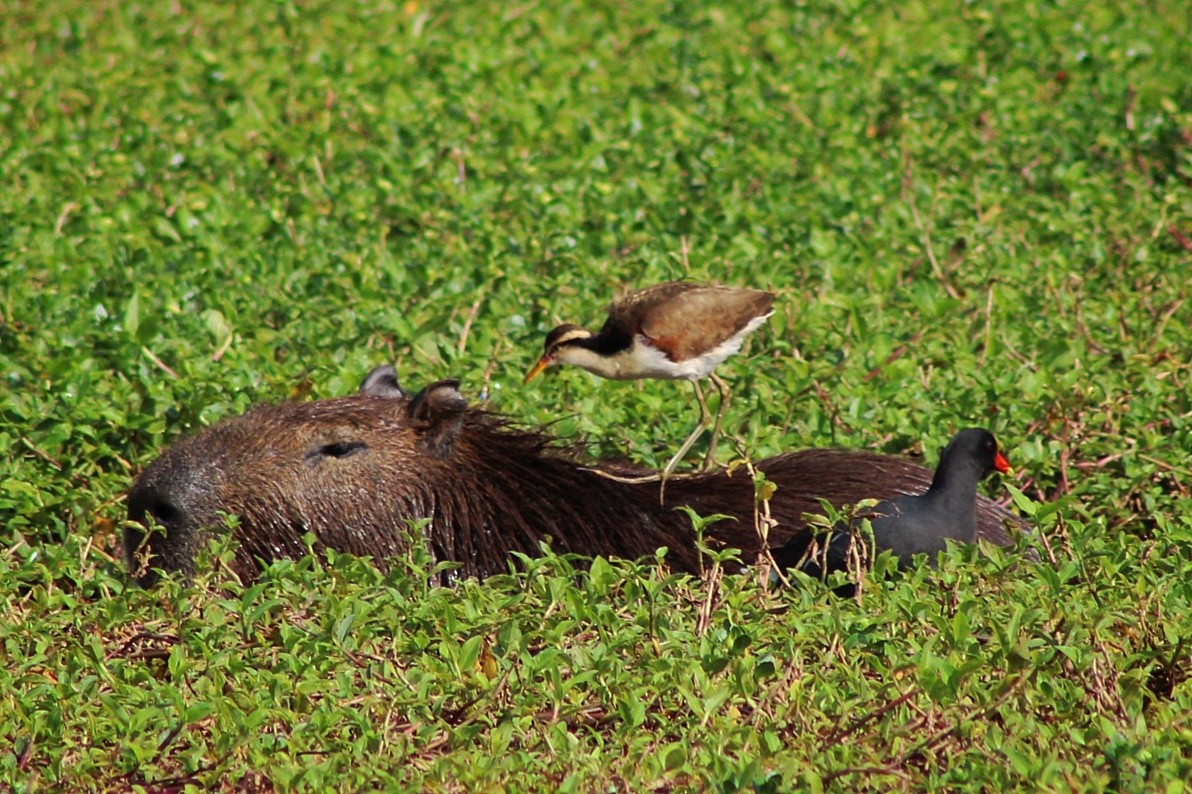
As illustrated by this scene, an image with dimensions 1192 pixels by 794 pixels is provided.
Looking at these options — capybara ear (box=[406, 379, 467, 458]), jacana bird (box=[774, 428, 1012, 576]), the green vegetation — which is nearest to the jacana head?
capybara ear (box=[406, 379, 467, 458])

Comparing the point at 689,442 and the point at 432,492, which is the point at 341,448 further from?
the point at 689,442

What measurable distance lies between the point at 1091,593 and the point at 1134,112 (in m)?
4.93

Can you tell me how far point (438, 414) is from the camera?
5.42 metres

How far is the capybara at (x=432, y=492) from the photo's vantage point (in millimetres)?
5285

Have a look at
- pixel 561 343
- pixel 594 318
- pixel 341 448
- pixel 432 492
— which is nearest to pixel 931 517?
pixel 561 343

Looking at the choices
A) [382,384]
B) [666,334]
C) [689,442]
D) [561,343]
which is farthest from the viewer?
[382,384]

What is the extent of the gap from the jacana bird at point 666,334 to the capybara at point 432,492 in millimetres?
367

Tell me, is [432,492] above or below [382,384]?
below

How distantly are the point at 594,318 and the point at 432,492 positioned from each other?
4.61ft

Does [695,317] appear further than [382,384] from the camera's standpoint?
No

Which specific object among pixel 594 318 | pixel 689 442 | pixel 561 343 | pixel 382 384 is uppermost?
pixel 561 343

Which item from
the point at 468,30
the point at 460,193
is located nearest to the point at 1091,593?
the point at 460,193

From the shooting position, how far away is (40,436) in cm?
570

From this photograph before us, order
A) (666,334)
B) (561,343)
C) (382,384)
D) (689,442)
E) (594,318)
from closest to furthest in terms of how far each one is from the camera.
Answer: (666,334) < (561,343) < (689,442) < (382,384) < (594,318)
